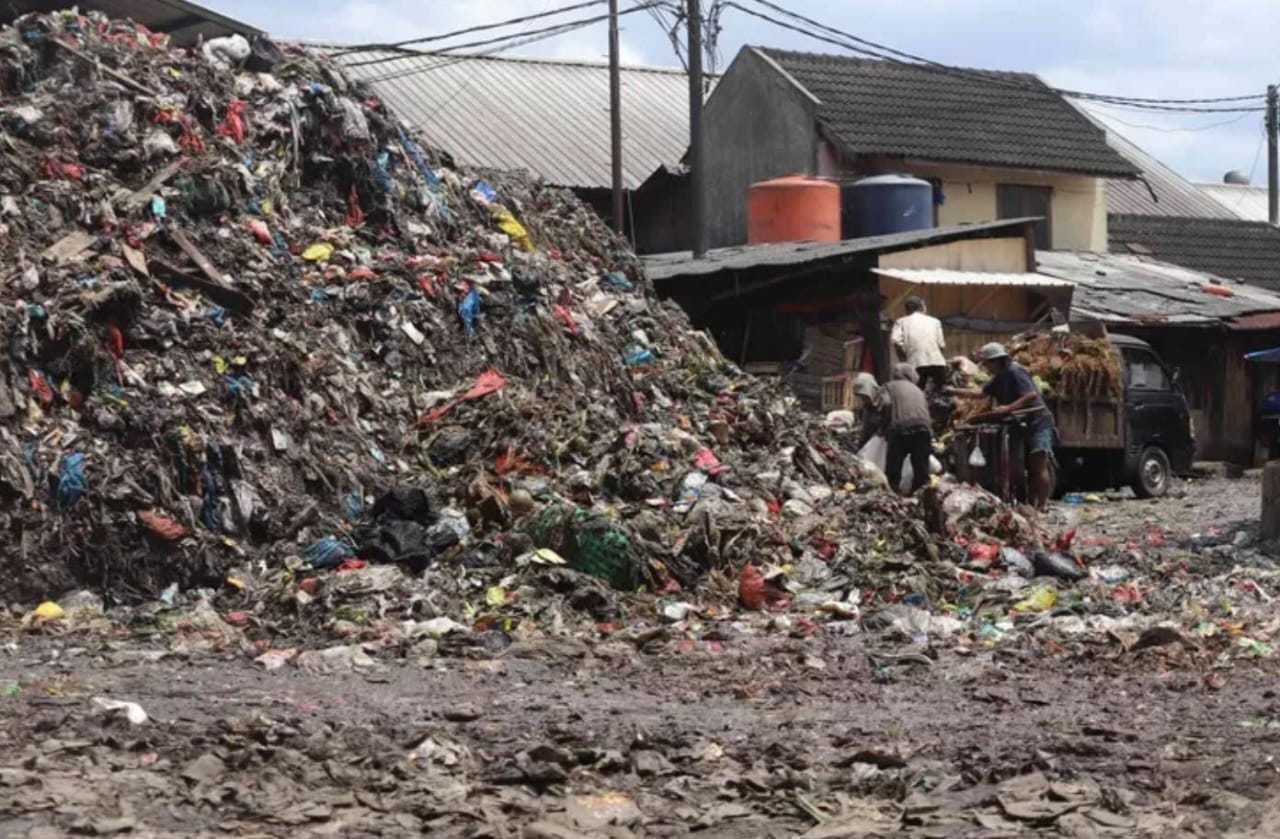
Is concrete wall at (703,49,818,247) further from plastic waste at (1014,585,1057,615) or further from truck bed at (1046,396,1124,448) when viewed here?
plastic waste at (1014,585,1057,615)

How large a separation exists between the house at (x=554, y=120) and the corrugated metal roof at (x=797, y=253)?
6990 millimetres

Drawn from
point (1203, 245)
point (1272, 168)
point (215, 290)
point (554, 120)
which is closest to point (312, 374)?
point (215, 290)

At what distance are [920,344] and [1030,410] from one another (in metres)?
1.98

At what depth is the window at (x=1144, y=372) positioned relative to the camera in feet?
61.2

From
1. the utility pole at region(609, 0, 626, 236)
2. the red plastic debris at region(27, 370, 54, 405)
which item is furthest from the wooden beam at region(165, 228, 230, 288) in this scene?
the utility pole at region(609, 0, 626, 236)

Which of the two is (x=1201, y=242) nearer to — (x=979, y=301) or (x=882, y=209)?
(x=882, y=209)

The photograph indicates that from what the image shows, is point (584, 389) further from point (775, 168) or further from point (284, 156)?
point (775, 168)

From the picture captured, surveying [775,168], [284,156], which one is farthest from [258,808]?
[775,168]

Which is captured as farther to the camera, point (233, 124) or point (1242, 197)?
point (1242, 197)

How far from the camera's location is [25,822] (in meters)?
5.67

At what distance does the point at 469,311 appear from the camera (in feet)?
44.9

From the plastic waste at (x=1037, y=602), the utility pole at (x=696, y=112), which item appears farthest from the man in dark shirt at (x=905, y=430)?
the utility pole at (x=696, y=112)

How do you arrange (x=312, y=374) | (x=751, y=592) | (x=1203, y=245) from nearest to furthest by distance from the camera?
(x=751, y=592)
(x=312, y=374)
(x=1203, y=245)

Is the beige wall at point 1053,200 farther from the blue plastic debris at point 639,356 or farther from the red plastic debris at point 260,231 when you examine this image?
the red plastic debris at point 260,231
